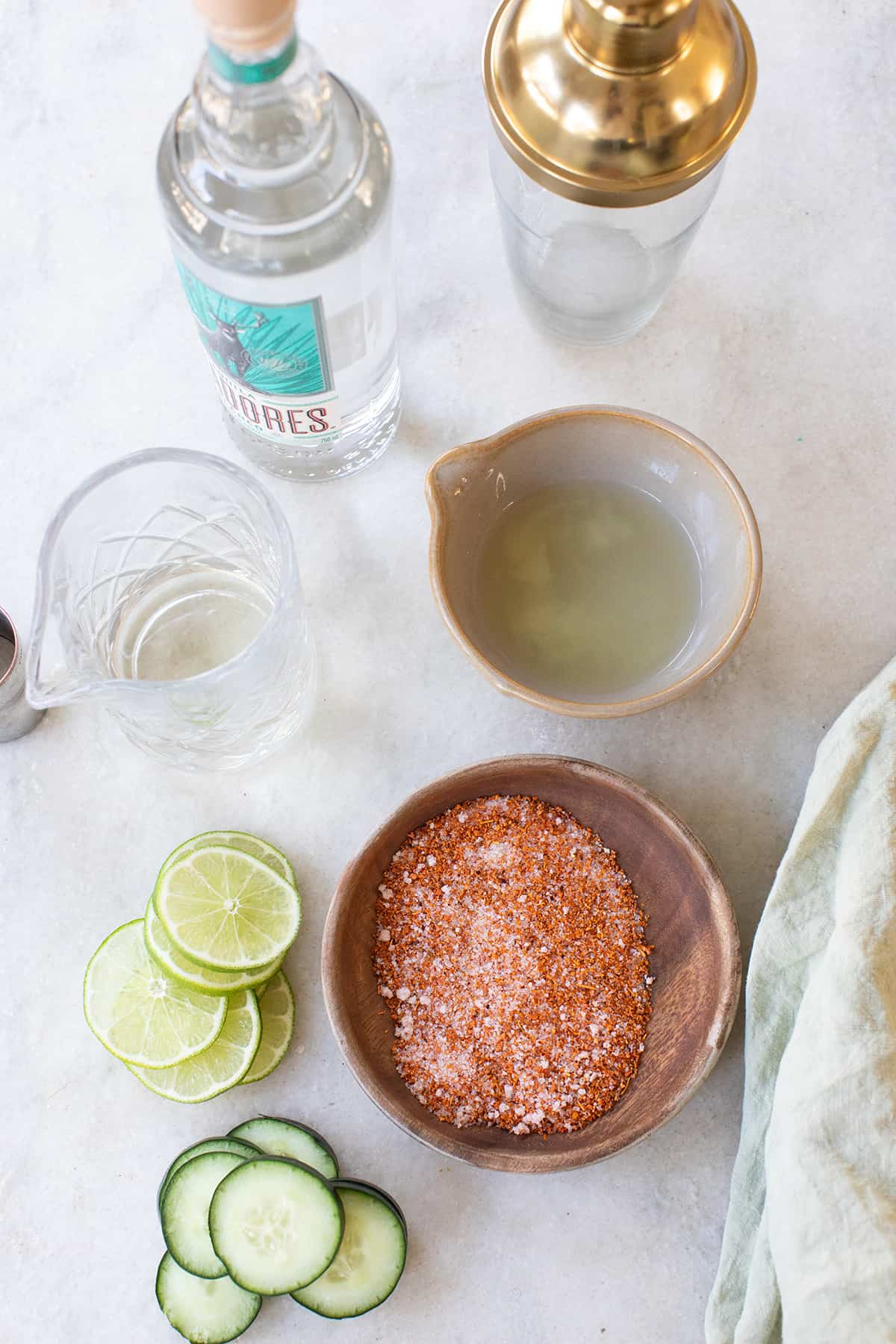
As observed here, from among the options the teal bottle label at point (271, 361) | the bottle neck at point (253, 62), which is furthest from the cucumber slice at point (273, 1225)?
the bottle neck at point (253, 62)

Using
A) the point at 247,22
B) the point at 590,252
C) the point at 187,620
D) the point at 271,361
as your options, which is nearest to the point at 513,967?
the point at 187,620

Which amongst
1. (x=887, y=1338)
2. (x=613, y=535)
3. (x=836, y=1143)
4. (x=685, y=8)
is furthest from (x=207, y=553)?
(x=887, y=1338)

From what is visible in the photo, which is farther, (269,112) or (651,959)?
(651,959)

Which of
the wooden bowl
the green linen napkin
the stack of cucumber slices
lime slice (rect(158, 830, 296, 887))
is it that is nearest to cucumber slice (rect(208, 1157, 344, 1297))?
→ the stack of cucumber slices

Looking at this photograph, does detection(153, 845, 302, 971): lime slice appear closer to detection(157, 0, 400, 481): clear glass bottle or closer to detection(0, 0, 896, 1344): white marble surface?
detection(0, 0, 896, 1344): white marble surface

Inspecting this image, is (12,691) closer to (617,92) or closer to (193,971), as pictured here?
(193,971)
